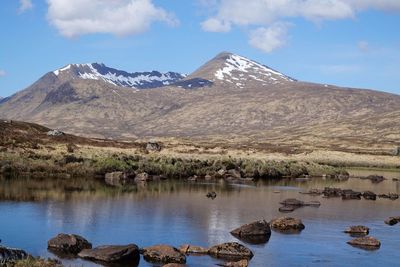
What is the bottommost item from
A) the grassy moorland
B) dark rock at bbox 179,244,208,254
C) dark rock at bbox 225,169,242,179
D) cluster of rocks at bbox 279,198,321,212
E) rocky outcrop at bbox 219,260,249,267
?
rocky outcrop at bbox 219,260,249,267

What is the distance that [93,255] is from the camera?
94.3ft

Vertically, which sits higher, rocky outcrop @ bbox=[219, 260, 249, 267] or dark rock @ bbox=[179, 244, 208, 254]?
dark rock @ bbox=[179, 244, 208, 254]

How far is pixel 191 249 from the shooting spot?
30.9 meters

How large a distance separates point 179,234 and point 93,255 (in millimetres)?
8042

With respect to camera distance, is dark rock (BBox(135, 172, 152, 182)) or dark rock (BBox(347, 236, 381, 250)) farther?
dark rock (BBox(135, 172, 152, 182))

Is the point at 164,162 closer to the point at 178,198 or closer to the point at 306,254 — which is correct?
the point at 178,198

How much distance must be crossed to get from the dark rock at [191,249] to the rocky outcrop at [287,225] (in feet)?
31.6

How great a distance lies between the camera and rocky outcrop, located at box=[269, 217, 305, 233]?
39281 millimetres

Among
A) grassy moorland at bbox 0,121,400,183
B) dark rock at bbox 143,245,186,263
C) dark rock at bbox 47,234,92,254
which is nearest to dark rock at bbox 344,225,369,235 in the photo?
dark rock at bbox 143,245,186,263

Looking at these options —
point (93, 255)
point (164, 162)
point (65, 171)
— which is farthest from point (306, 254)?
point (164, 162)

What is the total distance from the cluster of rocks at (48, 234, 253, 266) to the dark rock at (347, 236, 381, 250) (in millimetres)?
7562

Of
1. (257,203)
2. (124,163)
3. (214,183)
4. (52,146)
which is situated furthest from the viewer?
(52,146)

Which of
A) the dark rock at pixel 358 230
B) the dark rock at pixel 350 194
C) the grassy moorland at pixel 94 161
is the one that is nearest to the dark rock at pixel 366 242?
the dark rock at pixel 358 230

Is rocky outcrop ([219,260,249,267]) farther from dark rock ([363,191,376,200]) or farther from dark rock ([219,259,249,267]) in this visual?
dark rock ([363,191,376,200])
